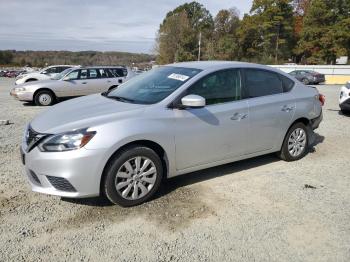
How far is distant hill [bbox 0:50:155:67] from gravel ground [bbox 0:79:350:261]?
71.7 meters

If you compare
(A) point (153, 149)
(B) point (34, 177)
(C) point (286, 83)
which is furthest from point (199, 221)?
(C) point (286, 83)

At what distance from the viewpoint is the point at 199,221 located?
12.0 ft

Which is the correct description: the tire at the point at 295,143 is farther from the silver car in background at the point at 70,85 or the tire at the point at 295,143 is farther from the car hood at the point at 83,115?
the silver car in background at the point at 70,85

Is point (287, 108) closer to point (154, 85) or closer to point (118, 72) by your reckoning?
point (154, 85)

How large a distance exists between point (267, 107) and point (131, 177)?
2283 mm

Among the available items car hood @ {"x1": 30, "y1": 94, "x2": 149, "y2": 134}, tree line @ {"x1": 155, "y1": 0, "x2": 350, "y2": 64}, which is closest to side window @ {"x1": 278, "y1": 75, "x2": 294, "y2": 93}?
car hood @ {"x1": 30, "y1": 94, "x2": 149, "y2": 134}

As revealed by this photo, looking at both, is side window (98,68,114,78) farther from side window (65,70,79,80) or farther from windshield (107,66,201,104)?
windshield (107,66,201,104)

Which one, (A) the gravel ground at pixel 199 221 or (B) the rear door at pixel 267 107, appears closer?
(A) the gravel ground at pixel 199 221

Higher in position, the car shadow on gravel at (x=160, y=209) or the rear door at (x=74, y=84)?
the rear door at (x=74, y=84)

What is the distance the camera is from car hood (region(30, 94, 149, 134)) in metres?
3.70

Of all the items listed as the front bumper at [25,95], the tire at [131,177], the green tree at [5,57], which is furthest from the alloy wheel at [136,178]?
the green tree at [5,57]

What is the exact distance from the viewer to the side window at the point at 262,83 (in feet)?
16.1

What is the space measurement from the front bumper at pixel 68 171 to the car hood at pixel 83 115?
0.93ft

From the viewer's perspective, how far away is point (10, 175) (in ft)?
15.9
